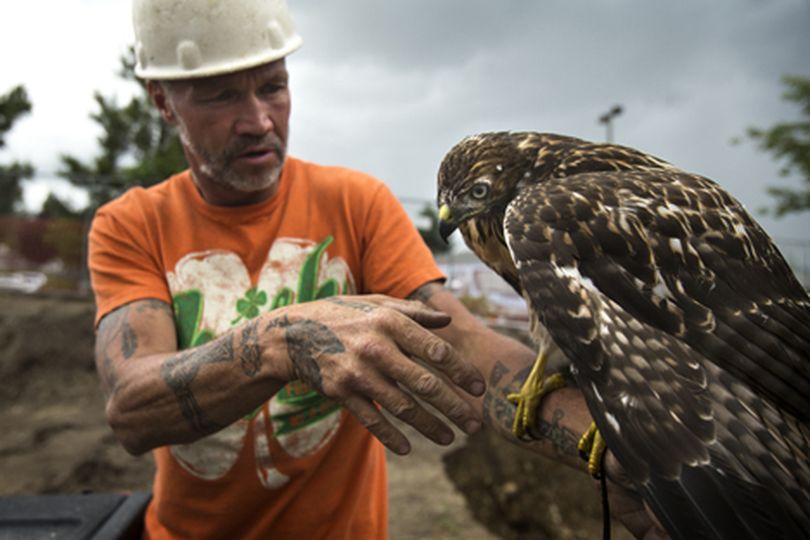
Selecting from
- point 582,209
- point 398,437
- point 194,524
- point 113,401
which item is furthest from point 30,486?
point 582,209

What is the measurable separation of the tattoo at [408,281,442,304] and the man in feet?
0.03

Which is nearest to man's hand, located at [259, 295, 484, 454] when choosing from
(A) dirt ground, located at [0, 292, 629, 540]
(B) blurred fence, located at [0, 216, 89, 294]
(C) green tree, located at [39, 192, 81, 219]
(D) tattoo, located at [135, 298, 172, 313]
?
(D) tattoo, located at [135, 298, 172, 313]

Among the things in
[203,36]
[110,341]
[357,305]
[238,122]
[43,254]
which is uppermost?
[203,36]

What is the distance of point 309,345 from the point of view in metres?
1.60

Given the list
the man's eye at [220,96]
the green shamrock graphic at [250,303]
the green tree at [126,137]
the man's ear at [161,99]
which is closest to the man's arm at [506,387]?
the green shamrock graphic at [250,303]

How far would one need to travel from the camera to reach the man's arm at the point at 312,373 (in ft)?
4.95

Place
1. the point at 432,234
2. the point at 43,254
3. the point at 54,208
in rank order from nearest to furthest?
1. the point at 432,234
2. the point at 43,254
3. the point at 54,208

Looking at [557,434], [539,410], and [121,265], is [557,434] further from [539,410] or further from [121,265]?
[121,265]

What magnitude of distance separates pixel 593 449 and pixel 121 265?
214 cm

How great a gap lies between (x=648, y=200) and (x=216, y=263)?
73.4 inches

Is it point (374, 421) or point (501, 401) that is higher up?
point (374, 421)

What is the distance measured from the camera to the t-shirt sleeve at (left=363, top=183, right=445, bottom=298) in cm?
267

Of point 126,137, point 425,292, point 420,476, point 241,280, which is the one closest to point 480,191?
point 425,292

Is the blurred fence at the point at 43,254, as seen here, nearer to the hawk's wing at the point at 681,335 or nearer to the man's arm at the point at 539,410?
the man's arm at the point at 539,410
